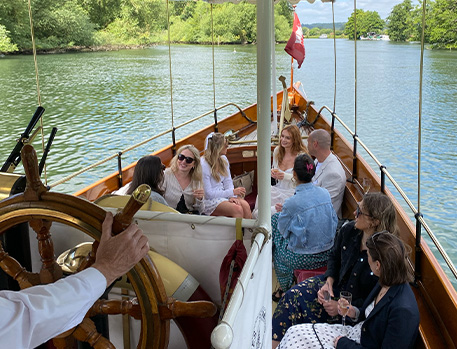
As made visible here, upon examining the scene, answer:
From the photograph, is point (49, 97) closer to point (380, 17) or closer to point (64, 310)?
point (64, 310)

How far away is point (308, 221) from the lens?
1952 millimetres

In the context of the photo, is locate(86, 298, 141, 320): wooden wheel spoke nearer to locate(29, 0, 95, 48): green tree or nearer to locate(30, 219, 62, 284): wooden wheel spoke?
locate(30, 219, 62, 284): wooden wheel spoke

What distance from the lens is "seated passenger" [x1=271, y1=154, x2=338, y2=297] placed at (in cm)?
196

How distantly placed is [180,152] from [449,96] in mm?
13648

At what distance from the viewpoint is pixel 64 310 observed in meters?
0.67

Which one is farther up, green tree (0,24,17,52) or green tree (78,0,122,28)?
green tree (78,0,122,28)

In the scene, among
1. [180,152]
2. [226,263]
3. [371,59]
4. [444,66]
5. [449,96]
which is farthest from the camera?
[371,59]

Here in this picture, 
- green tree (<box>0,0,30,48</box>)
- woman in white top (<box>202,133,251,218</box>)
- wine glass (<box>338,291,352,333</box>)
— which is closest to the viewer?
wine glass (<box>338,291,352,333</box>)

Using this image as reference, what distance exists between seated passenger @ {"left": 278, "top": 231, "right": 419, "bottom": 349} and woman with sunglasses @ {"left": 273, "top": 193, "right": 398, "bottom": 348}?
0.14 meters

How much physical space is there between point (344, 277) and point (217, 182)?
3.82 feet

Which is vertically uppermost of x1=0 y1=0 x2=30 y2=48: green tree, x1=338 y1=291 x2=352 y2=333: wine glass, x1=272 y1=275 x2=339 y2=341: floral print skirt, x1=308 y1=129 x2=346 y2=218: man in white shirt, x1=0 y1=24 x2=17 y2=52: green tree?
x1=0 y1=0 x2=30 y2=48: green tree

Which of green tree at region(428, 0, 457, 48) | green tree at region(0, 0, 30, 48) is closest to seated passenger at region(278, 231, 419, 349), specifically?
green tree at region(0, 0, 30, 48)

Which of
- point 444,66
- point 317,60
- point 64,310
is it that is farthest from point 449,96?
point 64,310

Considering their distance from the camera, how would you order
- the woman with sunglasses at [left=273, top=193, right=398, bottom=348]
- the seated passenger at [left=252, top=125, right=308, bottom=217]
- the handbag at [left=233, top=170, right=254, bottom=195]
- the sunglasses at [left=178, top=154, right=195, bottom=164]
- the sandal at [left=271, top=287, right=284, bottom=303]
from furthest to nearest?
the handbag at [left=233, top=170, right=254, bottom=195], the seated passenger at [left=252, top=125, right=308, bottom=217], the sunglasses at [left=178, top=154, right=195, bottom=164], the sandal at [left=271, top=287, right=284, bottom=303], the woman with sunglasses at [left=273, top=193, right=398, bottom=348]
